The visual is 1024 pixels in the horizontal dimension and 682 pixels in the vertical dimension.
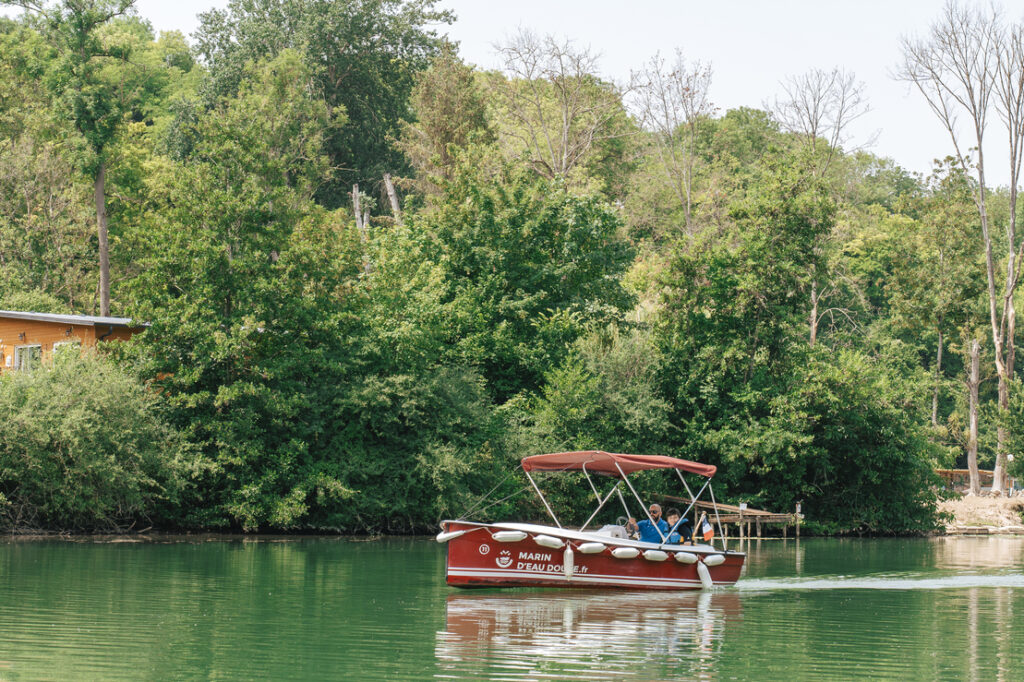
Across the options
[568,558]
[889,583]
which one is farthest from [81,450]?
[889,583]

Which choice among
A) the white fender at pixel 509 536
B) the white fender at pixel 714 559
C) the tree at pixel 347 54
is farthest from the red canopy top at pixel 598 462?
the tree at pixel 347 54

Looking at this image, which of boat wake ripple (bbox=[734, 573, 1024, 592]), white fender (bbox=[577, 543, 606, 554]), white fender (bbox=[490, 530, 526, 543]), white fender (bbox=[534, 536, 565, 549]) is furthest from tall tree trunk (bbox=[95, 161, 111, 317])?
boat wake ripple (bbox=[734, 573, 1024, 592])

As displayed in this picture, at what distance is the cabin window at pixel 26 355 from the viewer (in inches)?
1651

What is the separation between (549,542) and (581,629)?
466cm

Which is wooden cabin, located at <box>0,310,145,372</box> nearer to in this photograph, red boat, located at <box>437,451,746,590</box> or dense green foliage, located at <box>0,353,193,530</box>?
dense green foliage, located at <box>0,353,193,530</box>

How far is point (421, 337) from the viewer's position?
4184 cm

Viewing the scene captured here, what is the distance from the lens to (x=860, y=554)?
1468 inches

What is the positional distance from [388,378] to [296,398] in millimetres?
3417

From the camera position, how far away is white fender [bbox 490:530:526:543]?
78.3ft

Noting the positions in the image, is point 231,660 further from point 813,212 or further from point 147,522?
point 813,212

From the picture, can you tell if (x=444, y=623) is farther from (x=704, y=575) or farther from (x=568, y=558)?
(x=704, y=575)

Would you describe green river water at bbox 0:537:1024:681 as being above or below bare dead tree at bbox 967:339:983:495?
below

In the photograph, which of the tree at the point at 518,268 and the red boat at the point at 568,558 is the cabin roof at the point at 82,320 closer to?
the tree at the point at 518,268

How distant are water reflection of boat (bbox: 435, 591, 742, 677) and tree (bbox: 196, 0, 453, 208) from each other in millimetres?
51964
